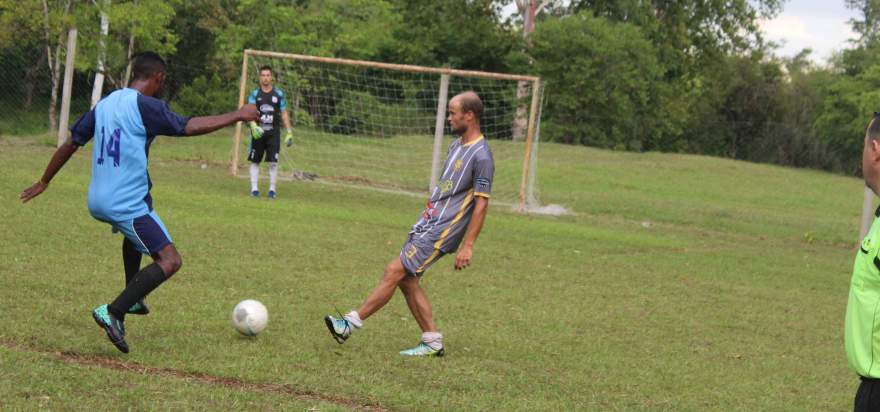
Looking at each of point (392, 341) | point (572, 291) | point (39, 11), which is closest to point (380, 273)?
point (572, 291)

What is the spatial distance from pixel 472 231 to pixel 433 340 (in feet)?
2.63

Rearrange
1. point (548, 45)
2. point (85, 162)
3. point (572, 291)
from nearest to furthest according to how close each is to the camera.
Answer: point (572, 291), point (85, 162), point (548, 45)

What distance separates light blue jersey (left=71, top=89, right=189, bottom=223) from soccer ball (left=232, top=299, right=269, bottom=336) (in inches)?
37.9

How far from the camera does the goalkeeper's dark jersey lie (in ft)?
→ 55.5

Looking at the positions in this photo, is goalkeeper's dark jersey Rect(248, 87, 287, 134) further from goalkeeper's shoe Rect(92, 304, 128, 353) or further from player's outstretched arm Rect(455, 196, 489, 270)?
goalkeeper's shoe Rect(92, 304, 128, 353)

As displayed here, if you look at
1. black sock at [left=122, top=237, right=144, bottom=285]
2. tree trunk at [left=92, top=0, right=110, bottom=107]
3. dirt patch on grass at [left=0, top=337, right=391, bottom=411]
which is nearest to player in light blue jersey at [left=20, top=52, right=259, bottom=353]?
dirt patch on grass at [left=0, top=337, right=391, bottom=411]

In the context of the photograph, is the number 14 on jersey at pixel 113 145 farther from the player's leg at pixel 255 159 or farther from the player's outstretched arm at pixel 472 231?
the player's leg at pixel 255 159

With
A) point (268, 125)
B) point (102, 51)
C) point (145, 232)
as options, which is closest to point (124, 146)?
point (145, 232)

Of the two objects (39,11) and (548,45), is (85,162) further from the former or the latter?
(548,45)

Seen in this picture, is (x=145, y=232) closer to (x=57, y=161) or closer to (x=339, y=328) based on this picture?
(x=57, y=161)

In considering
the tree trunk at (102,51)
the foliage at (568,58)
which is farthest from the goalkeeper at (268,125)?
the tree trunk at (102,51)

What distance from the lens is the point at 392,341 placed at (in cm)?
764

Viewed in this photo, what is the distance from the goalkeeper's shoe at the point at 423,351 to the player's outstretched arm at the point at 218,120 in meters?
2.00

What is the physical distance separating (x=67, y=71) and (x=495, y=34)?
85.2 feet
